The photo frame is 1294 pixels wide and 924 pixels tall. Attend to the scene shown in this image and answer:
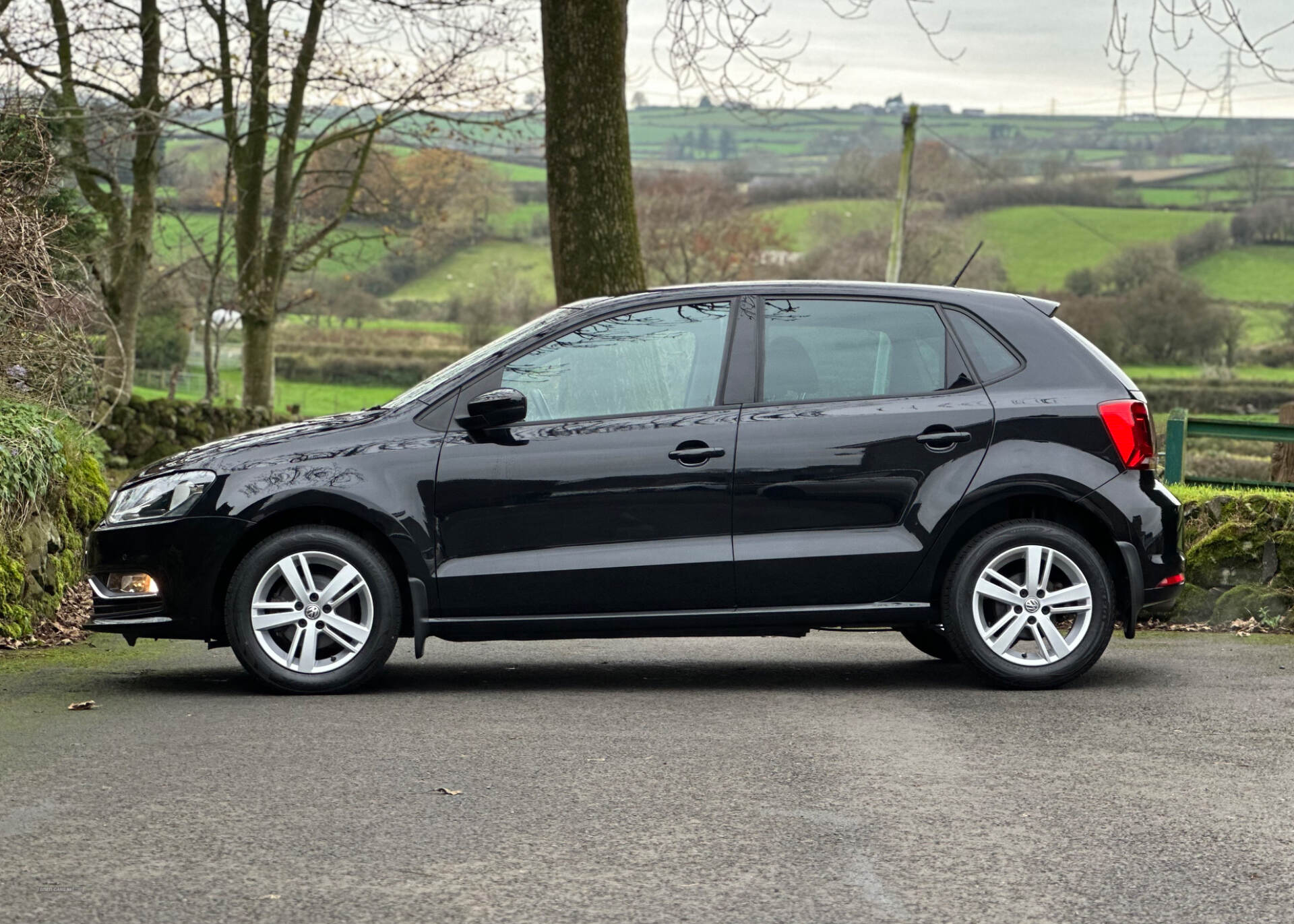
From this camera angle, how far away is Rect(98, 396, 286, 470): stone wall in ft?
65.9

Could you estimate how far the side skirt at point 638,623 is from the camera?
23.2 ft

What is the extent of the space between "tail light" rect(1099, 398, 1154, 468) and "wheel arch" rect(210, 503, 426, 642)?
3135 mm

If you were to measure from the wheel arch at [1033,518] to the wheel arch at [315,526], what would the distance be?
2301 mm

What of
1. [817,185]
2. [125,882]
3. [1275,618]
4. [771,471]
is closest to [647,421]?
[771,471]

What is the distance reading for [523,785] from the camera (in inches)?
213

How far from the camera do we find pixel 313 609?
23.0 ft

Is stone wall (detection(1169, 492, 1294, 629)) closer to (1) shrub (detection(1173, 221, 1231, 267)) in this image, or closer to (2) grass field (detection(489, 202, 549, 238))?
(2) grass field (detection(489, 202, 549, 238))

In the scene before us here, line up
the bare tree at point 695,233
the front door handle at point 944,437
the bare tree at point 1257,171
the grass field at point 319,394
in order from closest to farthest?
the front door handle at point 944,437 < the grass field at point 319,394 < the bare tree at point 695,233 < the bare tree at point 1257,171

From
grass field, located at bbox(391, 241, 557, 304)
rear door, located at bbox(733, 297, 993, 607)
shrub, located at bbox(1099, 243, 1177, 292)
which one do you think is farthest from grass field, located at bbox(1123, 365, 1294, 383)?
rear door, located at bbox(733, 297, 993, 607)

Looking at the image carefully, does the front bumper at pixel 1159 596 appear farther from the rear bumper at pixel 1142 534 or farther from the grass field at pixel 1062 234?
the grass field at pixel 1062 234

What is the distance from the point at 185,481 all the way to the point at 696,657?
2.95 meters

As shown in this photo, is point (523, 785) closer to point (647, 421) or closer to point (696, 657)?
point (647, 421)

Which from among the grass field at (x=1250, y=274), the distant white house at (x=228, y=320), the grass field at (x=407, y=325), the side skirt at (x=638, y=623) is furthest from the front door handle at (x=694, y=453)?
the grass field at (x=1250, y=274)

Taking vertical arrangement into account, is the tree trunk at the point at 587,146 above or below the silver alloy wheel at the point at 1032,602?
above
